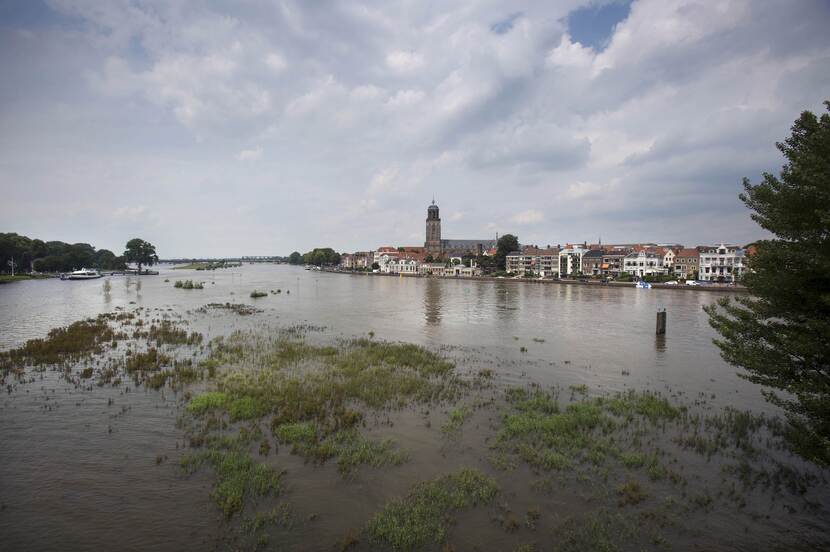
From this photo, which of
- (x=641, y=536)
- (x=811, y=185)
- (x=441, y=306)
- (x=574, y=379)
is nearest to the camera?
(x=641, y=536)

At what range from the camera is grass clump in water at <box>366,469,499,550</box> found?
9.52 meters

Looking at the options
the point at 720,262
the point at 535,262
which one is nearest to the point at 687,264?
the point at 720,262

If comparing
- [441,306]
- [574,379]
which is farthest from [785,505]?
[441,306]

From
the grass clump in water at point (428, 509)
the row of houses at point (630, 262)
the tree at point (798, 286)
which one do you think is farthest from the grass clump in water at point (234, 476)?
the row of houses at point (630, 262)

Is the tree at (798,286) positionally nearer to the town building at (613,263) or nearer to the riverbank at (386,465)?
the riverbank at (386,465)

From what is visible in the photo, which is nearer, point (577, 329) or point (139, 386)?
point (139, 386)

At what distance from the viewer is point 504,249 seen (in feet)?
578

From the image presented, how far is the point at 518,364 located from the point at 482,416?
10.6 m

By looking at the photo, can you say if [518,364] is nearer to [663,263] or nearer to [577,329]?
[577,329]

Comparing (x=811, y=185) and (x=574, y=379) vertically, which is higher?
(x=811, y=185)

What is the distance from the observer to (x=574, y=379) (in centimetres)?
2362

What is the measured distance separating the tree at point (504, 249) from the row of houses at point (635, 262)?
7063mm

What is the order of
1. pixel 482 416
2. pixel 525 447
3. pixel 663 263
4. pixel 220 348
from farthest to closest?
pixel 663 263
pixel 220 348
pixel 482 416
pixel 525 447

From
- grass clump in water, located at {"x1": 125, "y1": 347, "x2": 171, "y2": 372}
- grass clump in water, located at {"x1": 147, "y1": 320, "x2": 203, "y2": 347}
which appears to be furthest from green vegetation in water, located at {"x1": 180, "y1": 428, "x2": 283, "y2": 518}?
grass clump in water, located at {"x1": 147, "y1": 320, "x2": 203, "y2": 347}
